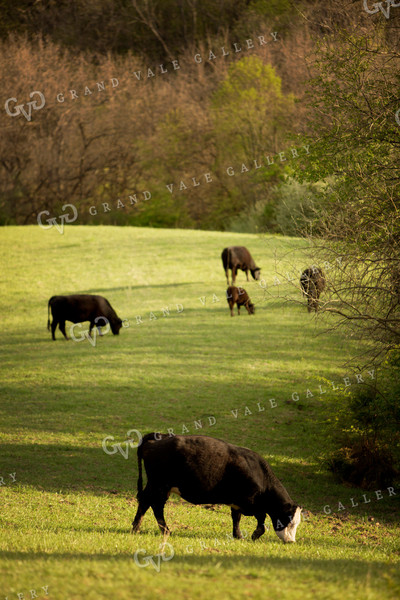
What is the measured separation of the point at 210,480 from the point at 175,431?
5.30 metres

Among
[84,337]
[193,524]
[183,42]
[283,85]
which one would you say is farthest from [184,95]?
[193,524]

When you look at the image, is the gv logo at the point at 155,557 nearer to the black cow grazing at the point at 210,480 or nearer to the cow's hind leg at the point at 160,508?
the cow's hind leg at the point at 160,508

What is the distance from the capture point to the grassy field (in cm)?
520

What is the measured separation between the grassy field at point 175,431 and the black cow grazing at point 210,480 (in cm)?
37

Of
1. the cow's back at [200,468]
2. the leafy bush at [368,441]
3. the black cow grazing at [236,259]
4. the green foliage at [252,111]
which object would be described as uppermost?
the green foliage at [252,111]

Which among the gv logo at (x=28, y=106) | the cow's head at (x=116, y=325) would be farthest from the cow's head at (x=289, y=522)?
the gv logo at (x=28, y=106)

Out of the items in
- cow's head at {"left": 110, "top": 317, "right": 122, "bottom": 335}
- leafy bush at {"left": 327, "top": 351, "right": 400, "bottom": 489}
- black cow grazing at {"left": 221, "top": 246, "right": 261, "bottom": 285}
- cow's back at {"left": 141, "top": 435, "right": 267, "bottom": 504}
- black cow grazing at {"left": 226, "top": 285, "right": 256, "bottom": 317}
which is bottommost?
leafy bush at {"left": 327, "top": 351, "right": 400, "bottom": 489}

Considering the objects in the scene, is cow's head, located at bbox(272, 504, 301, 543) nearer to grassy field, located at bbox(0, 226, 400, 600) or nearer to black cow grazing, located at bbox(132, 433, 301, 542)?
black cow grazing, located at bbox(132, 433, 301, 542)

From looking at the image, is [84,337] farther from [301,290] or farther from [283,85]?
[283,85]

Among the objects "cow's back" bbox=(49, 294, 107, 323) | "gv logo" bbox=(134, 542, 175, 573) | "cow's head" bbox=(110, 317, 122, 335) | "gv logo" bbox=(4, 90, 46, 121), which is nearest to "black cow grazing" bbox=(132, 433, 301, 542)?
"gv logo" bbox=(134, 542, 175, 573)

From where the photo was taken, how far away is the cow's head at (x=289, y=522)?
796 cm

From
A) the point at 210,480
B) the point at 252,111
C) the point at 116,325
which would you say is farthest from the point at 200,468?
the point at 252,111

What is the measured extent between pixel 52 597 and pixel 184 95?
62897 mm

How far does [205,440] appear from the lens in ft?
25.5
